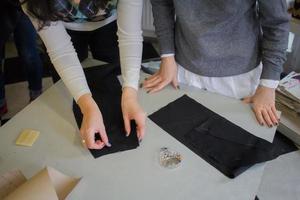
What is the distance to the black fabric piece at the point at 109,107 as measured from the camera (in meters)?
0.74

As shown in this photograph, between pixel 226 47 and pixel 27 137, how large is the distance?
0.60 metres

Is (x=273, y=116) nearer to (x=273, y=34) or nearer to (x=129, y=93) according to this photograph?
(x=273, y=34)

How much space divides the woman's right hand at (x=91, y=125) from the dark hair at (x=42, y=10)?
0.21 meters

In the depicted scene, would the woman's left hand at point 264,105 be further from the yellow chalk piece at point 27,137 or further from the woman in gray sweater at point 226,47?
the yellow chalk piece at point 27,137

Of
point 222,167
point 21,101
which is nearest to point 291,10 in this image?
point 222,167

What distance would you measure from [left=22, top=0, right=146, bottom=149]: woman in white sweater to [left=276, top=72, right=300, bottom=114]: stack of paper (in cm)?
84

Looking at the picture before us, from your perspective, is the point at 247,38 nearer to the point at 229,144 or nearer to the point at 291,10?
the point at 229,144

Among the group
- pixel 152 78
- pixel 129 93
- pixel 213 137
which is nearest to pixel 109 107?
pixel 129 93

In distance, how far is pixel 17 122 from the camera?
2.72 feet

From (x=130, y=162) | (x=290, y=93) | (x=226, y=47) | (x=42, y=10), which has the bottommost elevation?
(x=290, y=93)

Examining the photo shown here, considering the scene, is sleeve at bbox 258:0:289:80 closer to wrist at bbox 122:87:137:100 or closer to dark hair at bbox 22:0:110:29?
wrist at bbox 122:87:137:100

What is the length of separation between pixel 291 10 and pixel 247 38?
0.66m

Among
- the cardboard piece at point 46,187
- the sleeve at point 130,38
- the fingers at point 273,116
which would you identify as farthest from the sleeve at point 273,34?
the cardboard piece at point 46,187

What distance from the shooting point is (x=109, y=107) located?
859mm
